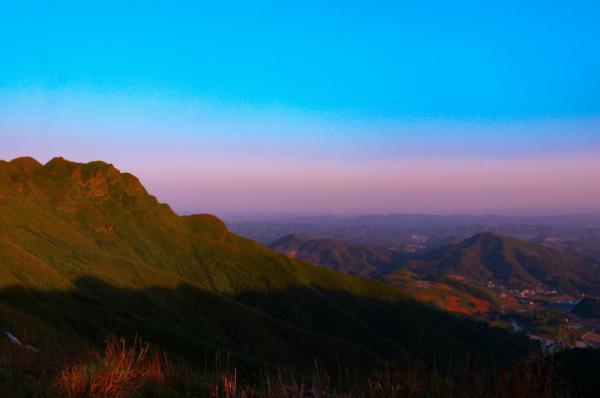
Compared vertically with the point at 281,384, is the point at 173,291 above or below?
below

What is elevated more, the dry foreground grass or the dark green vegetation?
the dry foreground grass

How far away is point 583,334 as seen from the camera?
6924 inches

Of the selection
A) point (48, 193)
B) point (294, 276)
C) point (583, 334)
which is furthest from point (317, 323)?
point (583, 334)

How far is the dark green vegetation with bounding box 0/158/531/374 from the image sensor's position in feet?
163

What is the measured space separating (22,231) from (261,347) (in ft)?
172

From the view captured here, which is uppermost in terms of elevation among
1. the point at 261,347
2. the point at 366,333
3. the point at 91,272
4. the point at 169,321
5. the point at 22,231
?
the point at 22,231

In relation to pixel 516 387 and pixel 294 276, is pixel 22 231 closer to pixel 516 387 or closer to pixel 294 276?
pixel 294 276

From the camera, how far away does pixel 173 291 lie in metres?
79.6

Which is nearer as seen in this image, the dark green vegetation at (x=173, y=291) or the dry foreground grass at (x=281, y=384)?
the dry foreground grass at (x=281, y=384)

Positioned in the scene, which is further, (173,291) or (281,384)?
(173,291)

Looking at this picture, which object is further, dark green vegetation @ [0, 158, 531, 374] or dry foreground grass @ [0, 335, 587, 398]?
dark green vegetation @ [0, 158, 531, 374]

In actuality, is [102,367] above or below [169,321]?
above

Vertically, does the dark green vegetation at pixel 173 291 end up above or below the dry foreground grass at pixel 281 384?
below

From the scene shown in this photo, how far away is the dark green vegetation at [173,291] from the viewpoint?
4969 centimetres
